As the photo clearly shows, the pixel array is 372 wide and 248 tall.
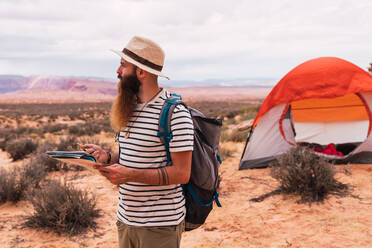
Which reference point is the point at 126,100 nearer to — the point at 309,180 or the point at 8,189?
the point at 309,180

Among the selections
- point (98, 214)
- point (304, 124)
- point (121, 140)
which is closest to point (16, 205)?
point (98, 214)

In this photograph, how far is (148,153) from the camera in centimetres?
172

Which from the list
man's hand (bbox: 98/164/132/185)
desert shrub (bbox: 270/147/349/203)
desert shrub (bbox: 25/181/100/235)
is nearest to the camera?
man's hand (bbox: 98/164/132/185)

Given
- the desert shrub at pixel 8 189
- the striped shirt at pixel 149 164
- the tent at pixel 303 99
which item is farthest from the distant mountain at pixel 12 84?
the striped shirt at pixel 149 164

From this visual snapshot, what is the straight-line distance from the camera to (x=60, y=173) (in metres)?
7.25

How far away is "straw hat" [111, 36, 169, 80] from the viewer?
1.74 m

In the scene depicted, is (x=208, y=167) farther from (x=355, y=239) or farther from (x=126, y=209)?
(x=355, y=239)

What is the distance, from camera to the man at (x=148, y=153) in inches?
64.7

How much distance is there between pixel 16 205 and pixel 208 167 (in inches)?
184

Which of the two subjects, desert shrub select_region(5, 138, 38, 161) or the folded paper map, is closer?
the folded paper map

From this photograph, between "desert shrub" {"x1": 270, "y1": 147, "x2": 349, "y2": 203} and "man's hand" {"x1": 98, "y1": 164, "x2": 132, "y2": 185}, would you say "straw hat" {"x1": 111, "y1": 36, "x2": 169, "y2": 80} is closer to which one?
"man's hand" {"x1": 98, "y1": 164, "x2": 132, "y2": 185}

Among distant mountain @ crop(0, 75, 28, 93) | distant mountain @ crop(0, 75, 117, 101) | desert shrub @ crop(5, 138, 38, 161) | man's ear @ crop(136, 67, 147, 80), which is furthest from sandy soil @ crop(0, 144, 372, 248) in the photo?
distant mountain @ crop(0, 75, 28, 93)

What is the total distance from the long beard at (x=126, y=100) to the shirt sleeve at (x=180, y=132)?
0.97 ft

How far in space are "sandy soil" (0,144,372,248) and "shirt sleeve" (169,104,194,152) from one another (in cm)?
256
